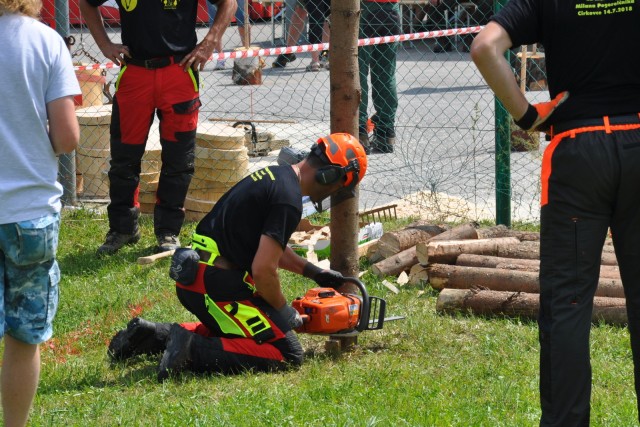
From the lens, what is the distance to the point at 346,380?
181 inches

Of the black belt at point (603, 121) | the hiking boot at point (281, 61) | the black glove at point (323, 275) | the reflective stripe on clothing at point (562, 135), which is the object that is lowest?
the black glove at point (323, 275)

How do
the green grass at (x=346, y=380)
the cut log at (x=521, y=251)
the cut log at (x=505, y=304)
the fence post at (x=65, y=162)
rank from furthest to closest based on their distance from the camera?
the fence post at (x=65, y=162) < the cut log at (x=521, y=251) < the cut log at (x=505, y=304) < the green grass at (x=346, y=380)

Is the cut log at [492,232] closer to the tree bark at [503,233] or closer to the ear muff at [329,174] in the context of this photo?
the tree bark at [503,233]

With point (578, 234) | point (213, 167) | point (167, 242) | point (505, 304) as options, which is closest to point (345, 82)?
point (505, 304)

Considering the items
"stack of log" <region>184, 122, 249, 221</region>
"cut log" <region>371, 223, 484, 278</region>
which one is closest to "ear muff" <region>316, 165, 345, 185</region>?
"cut log" <region>371, 223, 484, 278</region>

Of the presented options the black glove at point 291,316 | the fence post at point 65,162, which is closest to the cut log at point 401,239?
the black glove at point 291,316

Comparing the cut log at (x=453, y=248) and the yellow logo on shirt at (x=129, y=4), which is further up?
the yellow logo on shirt at (x=129, y=4)

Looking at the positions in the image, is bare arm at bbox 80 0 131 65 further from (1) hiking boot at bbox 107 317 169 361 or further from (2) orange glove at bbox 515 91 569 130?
(2) orange glove at bbox 515 91 569 130

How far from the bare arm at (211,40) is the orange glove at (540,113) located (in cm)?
373

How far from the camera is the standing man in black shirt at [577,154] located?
3418 mm

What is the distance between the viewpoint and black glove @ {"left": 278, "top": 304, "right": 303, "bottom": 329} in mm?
4867

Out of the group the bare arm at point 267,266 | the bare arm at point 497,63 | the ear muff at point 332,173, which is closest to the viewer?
the bare arm at point 497,63

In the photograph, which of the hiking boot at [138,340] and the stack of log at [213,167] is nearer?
the hiking boot at [138,340]

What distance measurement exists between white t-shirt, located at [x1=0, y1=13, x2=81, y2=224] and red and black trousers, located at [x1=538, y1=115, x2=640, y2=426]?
6.03 feet
